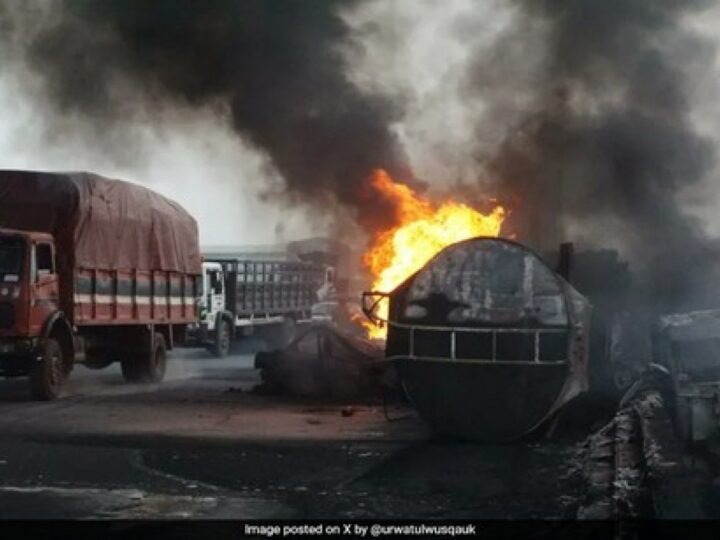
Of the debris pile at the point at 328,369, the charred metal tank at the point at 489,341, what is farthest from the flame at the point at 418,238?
the charred metal tank at the point at 489,341

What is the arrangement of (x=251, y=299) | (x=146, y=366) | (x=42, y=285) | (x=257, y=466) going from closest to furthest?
1. (x=257, y=466)
2. (x=42, y=285)
3. (x=146, y=366)
4. (x=251, y=299)

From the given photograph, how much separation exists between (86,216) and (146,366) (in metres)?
3.21

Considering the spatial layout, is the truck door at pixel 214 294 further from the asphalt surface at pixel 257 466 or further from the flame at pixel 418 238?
the asphalt surface at pixel 257 466

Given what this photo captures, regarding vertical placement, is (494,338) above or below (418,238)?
below

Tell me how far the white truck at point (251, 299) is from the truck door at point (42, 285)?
25.1 ft

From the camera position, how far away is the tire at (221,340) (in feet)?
68.8

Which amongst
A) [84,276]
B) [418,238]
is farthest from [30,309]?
[418,238]

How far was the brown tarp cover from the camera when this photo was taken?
41.9 ft

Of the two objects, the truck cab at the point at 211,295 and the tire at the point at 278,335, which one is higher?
the truck cab at the point at 211,295

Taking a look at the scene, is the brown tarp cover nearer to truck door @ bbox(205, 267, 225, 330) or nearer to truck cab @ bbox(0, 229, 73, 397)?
truck cab @ bbox(0, 229, 73, 397)

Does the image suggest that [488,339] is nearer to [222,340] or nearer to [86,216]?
[86,216]

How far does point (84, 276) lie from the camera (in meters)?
12.9

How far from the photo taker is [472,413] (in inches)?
342

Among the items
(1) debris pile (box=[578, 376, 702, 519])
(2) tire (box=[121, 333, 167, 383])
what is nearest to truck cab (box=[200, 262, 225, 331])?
(2) tire (box=[121, 333, 167, 383])
